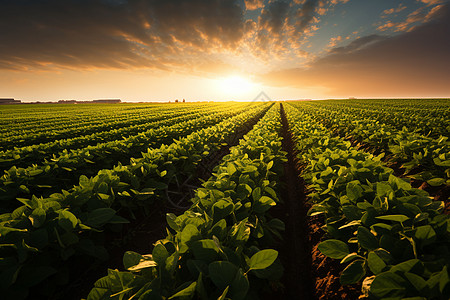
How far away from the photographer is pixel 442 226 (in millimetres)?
1366

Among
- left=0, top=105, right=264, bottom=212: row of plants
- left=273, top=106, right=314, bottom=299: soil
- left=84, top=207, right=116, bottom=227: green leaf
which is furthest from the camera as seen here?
left=0, top=105, right=264, bottom=212: row of plants

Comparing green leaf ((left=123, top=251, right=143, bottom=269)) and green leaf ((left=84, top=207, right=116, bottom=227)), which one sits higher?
green leaf ((left=123, top=251, right=143, bottom=269))

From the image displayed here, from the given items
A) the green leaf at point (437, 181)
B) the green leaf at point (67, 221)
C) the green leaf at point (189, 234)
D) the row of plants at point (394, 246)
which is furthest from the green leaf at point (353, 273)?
the green leaf at point (437, 181)

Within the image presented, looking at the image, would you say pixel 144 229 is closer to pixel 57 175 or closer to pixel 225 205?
pixel 225 205

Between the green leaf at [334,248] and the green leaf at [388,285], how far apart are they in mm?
418

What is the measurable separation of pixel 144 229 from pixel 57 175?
288cm

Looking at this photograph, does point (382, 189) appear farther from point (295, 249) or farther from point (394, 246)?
point (295, 249)

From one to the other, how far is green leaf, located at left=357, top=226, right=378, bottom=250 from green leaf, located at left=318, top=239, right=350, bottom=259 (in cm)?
15

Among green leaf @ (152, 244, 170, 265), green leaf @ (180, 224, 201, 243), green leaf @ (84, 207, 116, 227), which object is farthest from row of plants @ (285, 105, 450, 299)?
green leaf @ (84, 207, 116, 227)

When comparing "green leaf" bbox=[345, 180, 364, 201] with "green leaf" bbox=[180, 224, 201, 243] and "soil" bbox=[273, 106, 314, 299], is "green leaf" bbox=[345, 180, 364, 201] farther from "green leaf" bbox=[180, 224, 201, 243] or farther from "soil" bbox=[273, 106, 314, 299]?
"green leaf" bbox=[180, 224, 201, 243]

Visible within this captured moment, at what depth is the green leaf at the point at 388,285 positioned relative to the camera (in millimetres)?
1029

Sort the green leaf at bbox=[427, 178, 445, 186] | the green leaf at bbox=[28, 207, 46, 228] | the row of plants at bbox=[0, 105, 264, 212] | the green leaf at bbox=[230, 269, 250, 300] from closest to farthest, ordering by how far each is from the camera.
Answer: the green leaf at bbox=[230, 269, 250, 300]
the green leaf at bbox=[28, 207, 46, 228]
the green leaf at bbox=[427, 178, 445, 186]
the row of plants at bbox=[0, 105, 264, 212]

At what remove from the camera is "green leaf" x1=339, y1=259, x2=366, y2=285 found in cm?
134

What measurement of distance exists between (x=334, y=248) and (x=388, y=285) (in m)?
0.45
